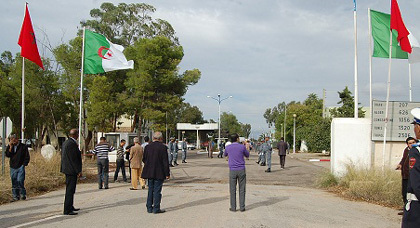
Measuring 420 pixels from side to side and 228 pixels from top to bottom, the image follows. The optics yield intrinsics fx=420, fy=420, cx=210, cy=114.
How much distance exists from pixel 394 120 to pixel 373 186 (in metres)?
3.63

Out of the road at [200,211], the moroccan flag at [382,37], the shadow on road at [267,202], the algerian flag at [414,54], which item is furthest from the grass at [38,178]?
the algerian flag at [414,54]

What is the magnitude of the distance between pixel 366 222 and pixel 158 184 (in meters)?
4.48

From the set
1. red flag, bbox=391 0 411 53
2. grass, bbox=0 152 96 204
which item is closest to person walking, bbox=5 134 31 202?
grass, bbox=0 152 96 204

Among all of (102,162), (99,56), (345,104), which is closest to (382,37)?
(102,162)

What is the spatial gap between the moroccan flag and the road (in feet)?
17.9

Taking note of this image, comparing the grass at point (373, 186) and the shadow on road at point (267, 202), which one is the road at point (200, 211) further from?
the grass at point (373, 186)

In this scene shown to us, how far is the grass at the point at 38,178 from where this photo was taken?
11.7 metres

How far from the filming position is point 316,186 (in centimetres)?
1517

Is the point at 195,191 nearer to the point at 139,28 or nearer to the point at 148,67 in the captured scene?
the point at 148,67

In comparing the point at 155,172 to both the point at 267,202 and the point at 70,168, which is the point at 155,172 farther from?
the point at 267,202

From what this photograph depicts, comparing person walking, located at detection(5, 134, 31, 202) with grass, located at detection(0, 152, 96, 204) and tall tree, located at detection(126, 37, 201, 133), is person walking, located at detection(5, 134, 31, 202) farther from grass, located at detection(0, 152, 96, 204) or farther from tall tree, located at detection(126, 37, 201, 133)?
tall tree, located at detection(126, 37, 201, 133)

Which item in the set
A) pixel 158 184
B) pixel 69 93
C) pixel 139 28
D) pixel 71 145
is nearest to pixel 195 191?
pixel 158 184

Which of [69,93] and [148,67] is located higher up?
[148,67]

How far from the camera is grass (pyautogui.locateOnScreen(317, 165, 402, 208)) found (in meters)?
11.3
